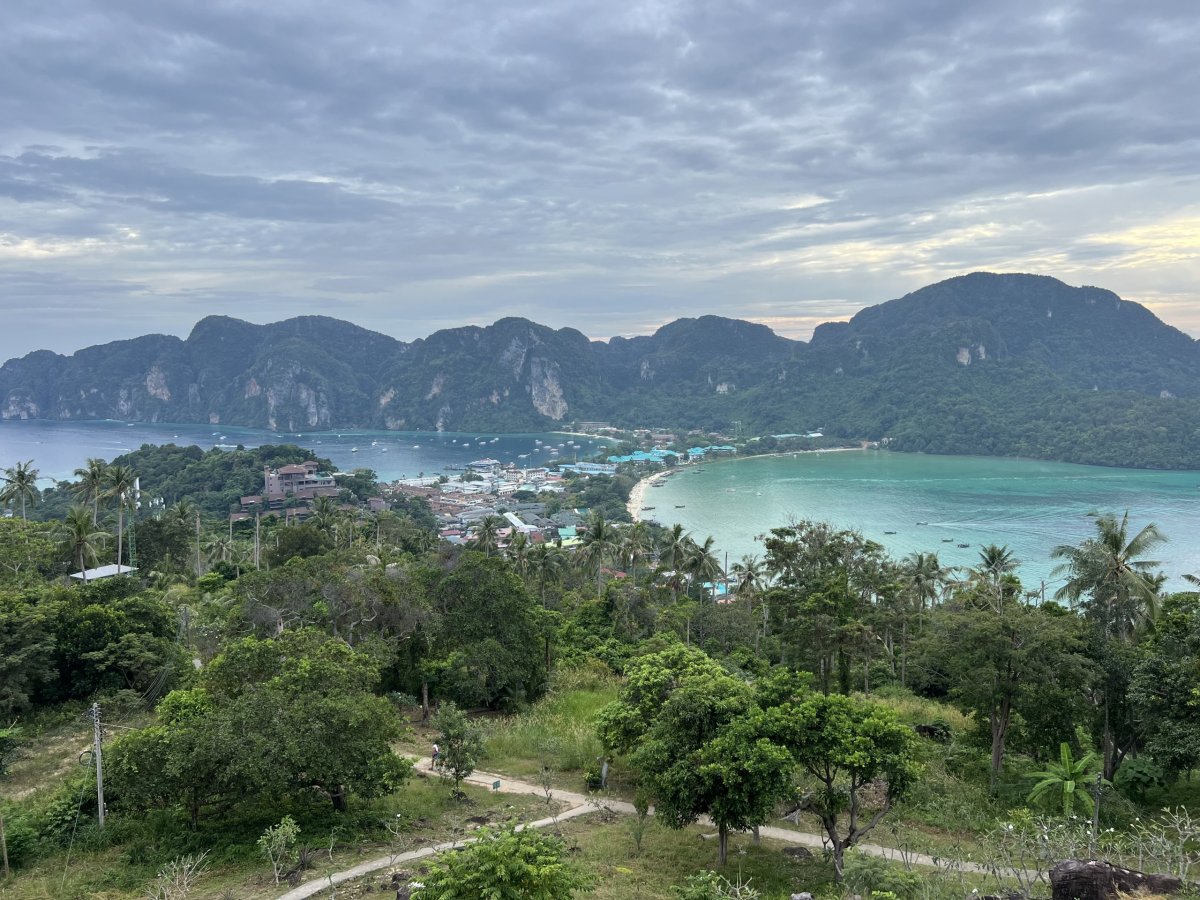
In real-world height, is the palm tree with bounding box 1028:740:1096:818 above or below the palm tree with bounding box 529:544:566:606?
above

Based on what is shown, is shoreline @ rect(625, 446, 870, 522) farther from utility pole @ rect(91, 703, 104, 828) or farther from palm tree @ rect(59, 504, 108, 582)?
utility pole @ rect(91, 703, 104, 828)

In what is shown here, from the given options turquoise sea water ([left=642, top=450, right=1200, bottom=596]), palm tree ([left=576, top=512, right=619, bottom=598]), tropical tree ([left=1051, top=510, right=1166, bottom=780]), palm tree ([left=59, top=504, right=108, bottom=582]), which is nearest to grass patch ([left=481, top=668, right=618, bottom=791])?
tropical tree ([left=1051, top=510, right=1166, bottom=780])

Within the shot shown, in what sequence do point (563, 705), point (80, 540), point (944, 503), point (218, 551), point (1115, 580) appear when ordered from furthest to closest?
point (944, 503) → point (218, 551) → point (80, 540) → point (563, 705) → point (1115, 580)

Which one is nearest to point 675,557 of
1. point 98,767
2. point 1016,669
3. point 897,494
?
point 1016,669

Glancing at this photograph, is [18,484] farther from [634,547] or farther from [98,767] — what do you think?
[98,767]

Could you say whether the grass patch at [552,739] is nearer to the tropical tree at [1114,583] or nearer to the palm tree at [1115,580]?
the tropical tree at [1114,583]

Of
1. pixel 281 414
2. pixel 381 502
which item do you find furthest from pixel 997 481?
pixel 281 414
